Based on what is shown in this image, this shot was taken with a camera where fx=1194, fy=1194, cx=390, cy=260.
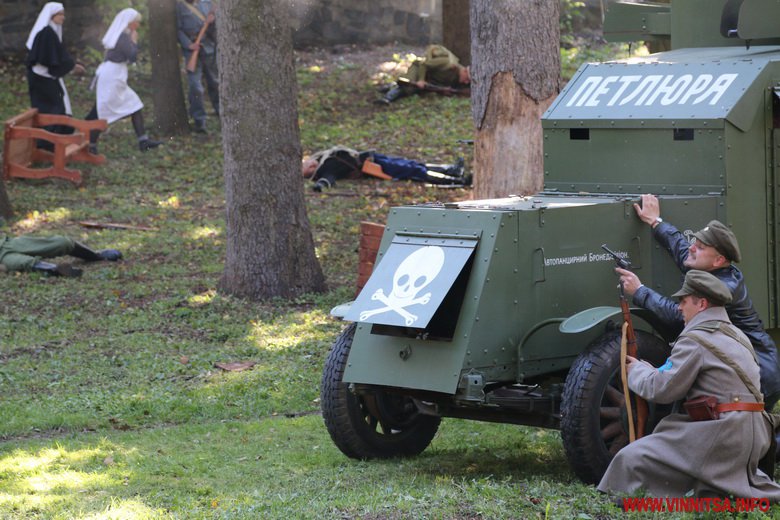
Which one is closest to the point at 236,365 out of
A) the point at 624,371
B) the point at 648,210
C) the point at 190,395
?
the point at 190,395

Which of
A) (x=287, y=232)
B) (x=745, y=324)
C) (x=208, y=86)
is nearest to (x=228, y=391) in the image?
(x=287, y=232)

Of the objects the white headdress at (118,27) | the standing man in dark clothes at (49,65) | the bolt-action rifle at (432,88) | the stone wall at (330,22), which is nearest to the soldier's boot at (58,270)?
the standing man in dark clothes at (49,65)

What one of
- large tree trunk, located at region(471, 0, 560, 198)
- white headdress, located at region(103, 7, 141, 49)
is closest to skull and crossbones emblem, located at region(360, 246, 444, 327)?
large tree trunk, located at region(471, 0, 560, 198)

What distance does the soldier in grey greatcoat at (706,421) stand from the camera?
5.73m

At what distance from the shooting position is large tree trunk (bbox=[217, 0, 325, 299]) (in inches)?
460

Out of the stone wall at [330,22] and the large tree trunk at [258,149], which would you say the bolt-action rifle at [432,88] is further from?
the large tree trunk at [258,149]

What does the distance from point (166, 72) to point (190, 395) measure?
37.2 feet

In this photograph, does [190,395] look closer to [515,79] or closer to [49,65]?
[515,79]

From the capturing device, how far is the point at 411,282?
6391mm

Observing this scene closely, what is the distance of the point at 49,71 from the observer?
18000 mm

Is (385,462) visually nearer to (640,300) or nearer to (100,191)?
(640,300)

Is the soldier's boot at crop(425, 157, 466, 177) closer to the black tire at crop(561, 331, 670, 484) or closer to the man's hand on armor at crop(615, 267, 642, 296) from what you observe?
the man's hand on armor at crop(615, 267, 642, 296)

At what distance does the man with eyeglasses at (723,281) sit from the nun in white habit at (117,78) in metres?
13.2

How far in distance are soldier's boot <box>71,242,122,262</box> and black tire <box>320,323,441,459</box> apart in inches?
265
